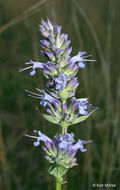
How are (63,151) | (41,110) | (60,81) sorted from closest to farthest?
(60,81) → (63,151) → (41,110)

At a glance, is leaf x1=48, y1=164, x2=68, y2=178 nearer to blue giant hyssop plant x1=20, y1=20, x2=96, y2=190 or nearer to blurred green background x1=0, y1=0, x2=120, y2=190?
blue giant hyssop plant x1=20, y1=20, x2=96, y2=190

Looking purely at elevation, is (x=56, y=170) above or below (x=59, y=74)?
below

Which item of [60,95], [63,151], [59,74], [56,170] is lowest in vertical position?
[56,170]

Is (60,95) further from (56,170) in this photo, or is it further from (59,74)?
(56,170)

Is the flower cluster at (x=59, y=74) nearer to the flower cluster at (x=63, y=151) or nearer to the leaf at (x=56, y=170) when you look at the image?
the flower cluster at (x=63, y=151)

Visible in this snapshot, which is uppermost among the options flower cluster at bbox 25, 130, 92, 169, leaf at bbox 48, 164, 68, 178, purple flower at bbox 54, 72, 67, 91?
purple flower at bbox 54, 72, 67, 91

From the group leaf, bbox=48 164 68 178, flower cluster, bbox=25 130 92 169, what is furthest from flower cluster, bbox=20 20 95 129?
leaf, bbox=48 164 68 178

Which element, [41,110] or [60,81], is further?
[41,110]

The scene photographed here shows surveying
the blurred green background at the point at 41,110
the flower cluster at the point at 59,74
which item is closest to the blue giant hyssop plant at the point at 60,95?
the flower cluster at the point at 59,74

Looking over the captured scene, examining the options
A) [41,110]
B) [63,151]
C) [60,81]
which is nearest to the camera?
[60,81]

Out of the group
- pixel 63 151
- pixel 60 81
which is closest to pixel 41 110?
pixel 63 151
